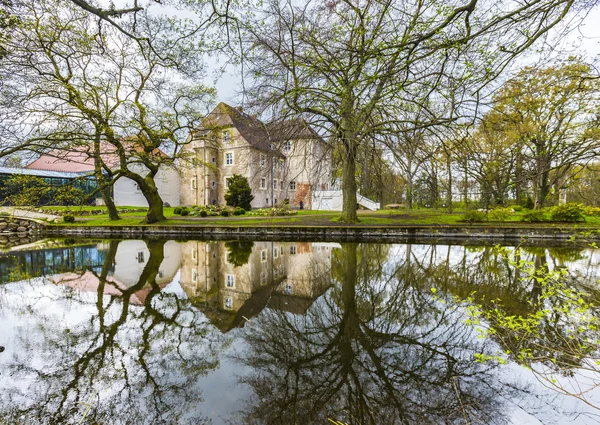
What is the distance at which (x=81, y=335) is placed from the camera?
353 centimetres

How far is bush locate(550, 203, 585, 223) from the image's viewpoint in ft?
52.5

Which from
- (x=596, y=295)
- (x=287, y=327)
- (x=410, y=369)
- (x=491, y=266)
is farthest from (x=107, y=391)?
(x=491, y=266)

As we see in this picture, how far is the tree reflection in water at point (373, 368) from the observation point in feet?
7.49

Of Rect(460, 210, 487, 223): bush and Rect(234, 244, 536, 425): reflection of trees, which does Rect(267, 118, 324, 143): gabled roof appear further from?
Rect(460, 210, 487, 223): bush

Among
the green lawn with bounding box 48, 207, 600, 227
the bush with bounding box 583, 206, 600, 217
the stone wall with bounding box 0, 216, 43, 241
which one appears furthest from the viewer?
the stone wall with bounding box 0, 216, 43, 241

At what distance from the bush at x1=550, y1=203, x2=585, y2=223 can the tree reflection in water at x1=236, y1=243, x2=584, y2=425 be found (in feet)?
54.8

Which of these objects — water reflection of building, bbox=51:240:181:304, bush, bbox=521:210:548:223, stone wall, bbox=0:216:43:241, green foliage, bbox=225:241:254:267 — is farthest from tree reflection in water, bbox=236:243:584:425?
stone wall, bbox=0:216:43:241

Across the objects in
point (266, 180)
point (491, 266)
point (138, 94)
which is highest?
point (138, 94)

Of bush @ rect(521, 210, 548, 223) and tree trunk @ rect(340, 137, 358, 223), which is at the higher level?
tree trunk @ rect(340, 137, 358, 223)

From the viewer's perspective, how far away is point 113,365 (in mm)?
2861

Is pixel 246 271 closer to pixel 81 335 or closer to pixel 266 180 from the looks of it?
pixel 81 335

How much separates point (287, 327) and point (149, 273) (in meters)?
4.56

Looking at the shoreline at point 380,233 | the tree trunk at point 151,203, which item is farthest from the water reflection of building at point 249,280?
the tree trunk at point 151,203

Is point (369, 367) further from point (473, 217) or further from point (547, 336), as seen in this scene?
point (473, 217)
